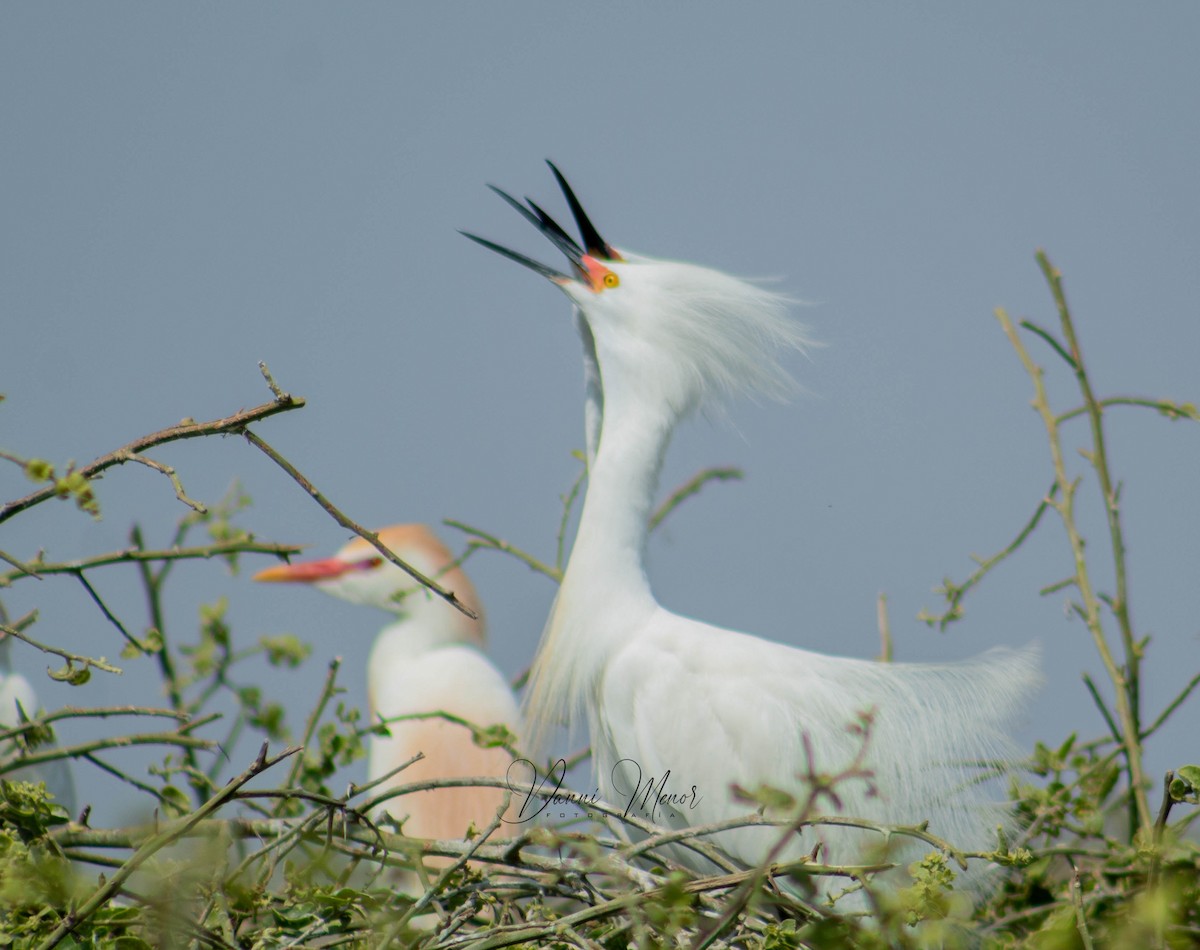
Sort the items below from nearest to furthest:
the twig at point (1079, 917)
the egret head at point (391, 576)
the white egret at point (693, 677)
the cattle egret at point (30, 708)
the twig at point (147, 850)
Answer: the twig at point (147, 850), the twig at point (1079, 917), the white egret at point (693, 677), the cattle egret at point (30, 708), the egret head at point (391, 576)

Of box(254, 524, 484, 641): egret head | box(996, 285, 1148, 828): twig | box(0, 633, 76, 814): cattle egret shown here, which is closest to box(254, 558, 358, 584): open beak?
box(254, 524, 484, 641): egret head

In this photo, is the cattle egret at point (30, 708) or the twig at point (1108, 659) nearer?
the twig at point (1108, 659)

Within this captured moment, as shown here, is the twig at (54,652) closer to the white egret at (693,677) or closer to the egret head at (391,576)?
the white egret at (693,677)

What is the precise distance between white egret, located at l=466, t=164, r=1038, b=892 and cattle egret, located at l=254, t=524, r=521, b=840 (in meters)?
0.68

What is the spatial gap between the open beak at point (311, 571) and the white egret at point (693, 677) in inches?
52.7

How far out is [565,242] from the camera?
367 centimetres

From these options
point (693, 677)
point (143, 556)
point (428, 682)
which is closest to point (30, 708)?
point (428, 682)

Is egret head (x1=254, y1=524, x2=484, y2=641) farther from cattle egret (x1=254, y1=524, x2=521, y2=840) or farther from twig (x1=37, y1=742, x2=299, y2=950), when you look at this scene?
twig (x1=37, y1=742, x2=299, y2=950)

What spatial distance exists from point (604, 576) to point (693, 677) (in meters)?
0.36

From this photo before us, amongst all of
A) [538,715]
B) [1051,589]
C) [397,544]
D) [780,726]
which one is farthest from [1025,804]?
[397,544]

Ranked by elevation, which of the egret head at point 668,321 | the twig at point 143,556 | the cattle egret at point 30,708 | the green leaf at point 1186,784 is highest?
the egret head at point 668,321

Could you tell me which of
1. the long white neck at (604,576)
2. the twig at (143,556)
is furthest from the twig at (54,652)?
the long white neck at (604,576)

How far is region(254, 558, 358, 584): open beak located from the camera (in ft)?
14.4

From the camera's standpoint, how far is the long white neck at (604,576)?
3.19 m
